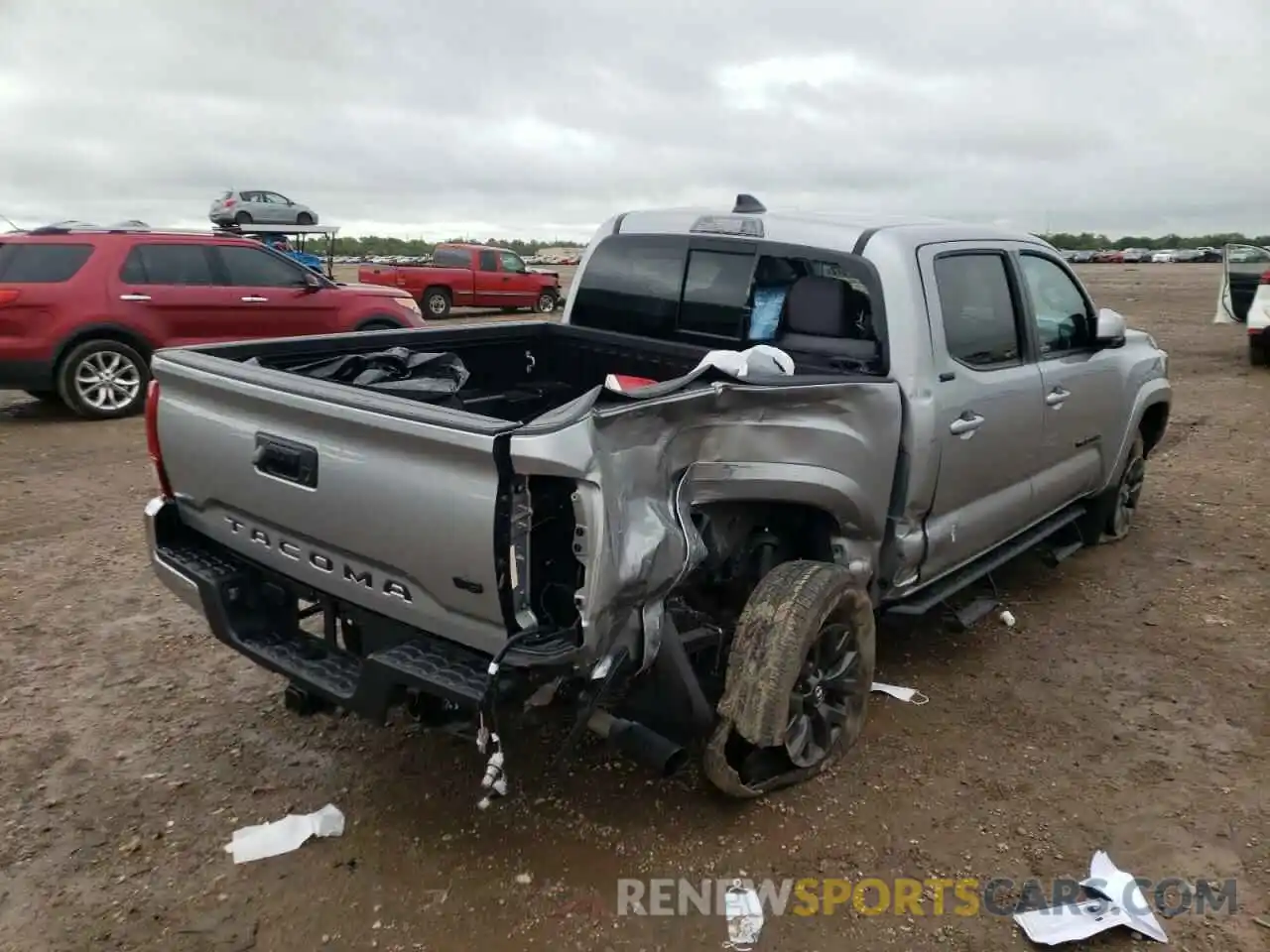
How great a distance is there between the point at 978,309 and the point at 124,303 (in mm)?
8312

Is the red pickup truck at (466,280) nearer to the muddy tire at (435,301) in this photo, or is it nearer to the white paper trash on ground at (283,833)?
the muddy tire at (435,301)

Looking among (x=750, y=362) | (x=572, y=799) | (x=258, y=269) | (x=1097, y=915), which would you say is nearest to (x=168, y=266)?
(x=258, y=269)

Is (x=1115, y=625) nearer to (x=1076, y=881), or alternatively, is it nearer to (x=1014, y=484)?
(x=1014, y=484)

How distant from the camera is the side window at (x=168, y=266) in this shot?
9719 millimetres

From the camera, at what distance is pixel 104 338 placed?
9.43 m

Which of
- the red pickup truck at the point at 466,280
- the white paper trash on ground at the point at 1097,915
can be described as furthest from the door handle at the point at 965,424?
the red pickup truck at the point at 466,280

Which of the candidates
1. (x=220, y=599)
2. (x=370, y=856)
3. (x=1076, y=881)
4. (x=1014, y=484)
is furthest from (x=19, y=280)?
(x=1076, y=881)

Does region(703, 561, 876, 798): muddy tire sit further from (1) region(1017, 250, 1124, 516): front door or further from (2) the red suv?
(2) the red suv

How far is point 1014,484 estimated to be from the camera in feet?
14.7

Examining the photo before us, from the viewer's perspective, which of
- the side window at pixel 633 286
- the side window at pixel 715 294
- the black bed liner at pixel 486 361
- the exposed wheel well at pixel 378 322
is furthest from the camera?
the exposed wheel well at pixel 378 322

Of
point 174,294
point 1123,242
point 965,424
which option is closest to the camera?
point 965,424

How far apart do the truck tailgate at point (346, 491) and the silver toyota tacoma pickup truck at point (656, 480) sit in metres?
0.01

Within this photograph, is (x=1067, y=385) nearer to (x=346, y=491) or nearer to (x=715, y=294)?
(x=715, y=294)

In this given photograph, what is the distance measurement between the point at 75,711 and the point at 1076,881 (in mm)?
3598
